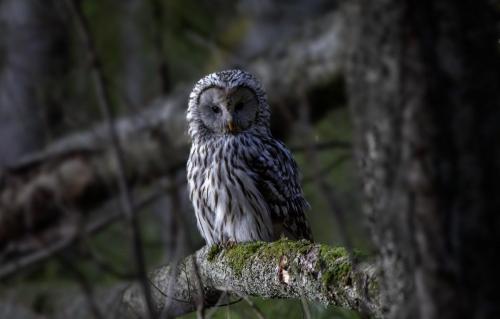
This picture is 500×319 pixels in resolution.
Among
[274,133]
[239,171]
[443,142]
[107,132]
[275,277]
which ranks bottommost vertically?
[275,277]

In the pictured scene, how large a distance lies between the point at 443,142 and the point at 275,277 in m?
1.61

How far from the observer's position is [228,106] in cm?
571

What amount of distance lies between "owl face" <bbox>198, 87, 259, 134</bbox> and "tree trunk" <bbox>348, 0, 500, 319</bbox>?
11.8ft

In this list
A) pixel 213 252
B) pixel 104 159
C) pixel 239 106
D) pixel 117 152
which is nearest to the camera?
pixel 117 152

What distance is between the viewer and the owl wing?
5375mm

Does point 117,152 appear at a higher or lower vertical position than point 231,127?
lower

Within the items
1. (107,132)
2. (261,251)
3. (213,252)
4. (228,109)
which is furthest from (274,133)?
(261,251)

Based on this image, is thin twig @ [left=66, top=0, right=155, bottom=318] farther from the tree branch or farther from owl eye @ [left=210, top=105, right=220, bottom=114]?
the tree branch

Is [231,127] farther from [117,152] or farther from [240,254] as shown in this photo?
[240,254]

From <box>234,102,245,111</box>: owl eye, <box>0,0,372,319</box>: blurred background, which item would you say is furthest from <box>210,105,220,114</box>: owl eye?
<box>0,0,372,319</box>: blurred background

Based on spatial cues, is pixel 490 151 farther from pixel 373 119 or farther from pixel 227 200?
pixel 227 200

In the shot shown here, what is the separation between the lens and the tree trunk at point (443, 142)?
202 centimetres

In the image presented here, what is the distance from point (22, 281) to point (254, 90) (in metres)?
4.18

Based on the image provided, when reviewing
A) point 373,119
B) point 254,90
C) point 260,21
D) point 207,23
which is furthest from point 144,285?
point 207,23
